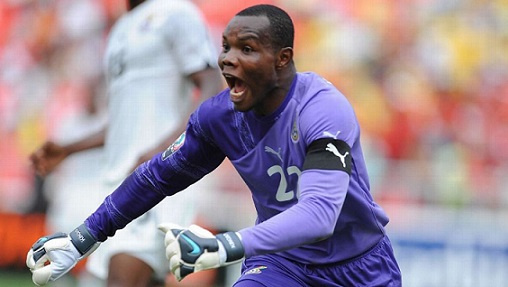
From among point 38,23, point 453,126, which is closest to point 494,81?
point 453,126

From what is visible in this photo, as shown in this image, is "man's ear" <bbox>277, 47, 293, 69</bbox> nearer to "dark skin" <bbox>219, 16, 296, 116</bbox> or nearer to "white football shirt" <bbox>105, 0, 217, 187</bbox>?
"dark skin" <bbox>219, 16, 296, 116</bbox>

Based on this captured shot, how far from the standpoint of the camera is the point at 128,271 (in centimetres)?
557

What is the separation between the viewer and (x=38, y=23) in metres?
9.24

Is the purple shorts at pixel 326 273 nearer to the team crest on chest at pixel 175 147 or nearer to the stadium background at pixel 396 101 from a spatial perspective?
the team crest on chest at pixel 175 147

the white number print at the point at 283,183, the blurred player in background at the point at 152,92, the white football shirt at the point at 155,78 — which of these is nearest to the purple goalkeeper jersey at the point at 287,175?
the white number print at the point at 283,183

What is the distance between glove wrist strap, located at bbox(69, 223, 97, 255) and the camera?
4199 millimetres

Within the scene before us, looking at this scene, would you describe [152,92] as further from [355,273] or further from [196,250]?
[196,250]

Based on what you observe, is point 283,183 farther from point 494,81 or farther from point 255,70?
point 494,81

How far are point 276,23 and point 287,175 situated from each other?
0.59m

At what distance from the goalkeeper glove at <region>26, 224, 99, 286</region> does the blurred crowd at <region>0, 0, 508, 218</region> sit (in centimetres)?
487

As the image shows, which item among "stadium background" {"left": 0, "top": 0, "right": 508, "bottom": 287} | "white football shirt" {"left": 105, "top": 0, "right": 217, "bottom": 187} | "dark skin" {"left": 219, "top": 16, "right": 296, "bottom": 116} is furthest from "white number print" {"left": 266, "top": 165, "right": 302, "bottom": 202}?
"stadium background" {"left": 0, "top": 0, "right": 508, "bottom": 287}

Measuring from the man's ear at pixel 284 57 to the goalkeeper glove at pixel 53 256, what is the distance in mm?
1096

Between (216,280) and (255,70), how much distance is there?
5451 mm

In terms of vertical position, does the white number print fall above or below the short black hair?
below
